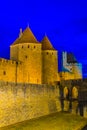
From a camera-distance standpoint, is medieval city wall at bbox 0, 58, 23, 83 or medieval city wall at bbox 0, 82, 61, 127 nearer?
medieval city wall at bbox 0, 82, 61, 127

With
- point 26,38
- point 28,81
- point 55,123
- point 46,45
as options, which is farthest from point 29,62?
point 55,123

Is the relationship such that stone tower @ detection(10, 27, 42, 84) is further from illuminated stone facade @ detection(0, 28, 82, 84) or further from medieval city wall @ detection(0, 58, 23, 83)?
medieval city wall @ detection(0, 58, 23, 83)

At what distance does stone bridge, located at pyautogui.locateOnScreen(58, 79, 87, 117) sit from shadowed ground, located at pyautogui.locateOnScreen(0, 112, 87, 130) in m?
2.23

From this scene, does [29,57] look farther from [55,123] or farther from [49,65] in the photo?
[55,123]

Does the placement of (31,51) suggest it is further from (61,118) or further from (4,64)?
(61,118)

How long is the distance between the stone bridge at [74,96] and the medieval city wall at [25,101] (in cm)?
150

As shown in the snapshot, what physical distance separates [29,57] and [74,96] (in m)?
6.80

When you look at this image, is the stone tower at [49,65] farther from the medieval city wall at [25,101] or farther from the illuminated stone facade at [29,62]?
the medieval city wall at [25,101]

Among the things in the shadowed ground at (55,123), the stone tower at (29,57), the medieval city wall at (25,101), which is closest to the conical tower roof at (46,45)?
the stone tower at (29,57)

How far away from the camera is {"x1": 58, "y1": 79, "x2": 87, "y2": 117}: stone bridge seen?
4671cm

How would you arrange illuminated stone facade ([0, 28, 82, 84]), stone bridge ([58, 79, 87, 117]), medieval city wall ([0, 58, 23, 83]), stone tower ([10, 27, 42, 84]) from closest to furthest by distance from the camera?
medieval city wall ([0, 58, 23, 83]) → stone bridge ([58, 79, 87, 117]) → illuminated stone facade ([0, 28, 82, 84]) → stone tower ([10, 27, 42, 84])

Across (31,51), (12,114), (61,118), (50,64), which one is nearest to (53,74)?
(50,64)

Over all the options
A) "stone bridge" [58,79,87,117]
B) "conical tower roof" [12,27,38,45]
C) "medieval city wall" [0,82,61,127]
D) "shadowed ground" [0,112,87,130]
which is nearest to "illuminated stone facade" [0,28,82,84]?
"conical tower roof" [12,27,38,45]

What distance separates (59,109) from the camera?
4597 cm
